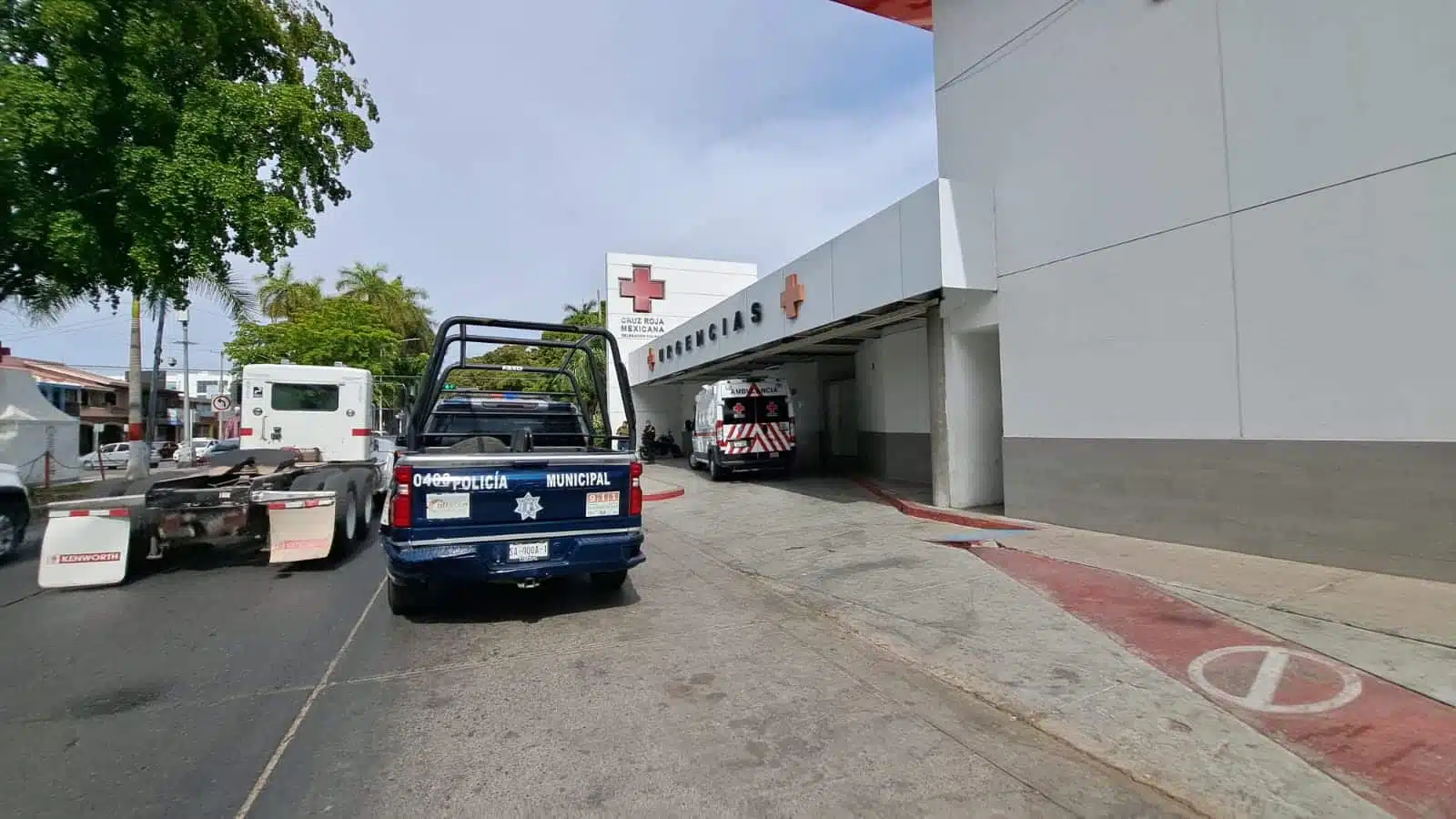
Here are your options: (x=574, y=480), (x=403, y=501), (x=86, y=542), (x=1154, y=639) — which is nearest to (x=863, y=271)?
(x=574, y=480)

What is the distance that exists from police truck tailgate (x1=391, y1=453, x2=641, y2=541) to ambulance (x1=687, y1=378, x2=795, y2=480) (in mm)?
12573

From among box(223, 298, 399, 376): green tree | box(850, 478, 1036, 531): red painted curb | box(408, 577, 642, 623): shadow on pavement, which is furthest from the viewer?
box(223, 298, 399, 376): green tree

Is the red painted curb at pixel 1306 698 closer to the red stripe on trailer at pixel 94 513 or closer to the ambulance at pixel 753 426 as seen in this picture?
the red stripe on trailer at pixel 94 513

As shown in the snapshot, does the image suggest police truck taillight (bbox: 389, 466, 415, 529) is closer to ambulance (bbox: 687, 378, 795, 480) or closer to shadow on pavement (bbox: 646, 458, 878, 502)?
shadow on pavement (bbox: 646, 458, 878, 502)

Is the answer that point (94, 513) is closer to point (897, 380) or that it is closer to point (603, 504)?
point (603, 504)

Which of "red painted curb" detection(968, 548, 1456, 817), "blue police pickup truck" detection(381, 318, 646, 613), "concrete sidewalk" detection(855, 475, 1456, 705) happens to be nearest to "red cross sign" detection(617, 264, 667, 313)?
"blue police pickup truck" detection(381, 318, 646, 613)

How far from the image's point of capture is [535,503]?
20.7 ft

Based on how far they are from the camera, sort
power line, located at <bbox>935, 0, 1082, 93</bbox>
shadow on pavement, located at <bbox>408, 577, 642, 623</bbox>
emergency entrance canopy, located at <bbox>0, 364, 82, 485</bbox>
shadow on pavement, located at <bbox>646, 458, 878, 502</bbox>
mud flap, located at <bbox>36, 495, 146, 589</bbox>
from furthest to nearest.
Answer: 1. emergency entrance canopy, located at <bbox>0, 364, 82, 485</bbox>
2. shadow on pavement, located at <bbox>646, 458, 878, 502</bbox>
3. power line, located at <bbox>935, 0, 1082, 93</bbox>
4. mud flap, located at <bbox>36, 495, 146, 589</bbox>
5. shadow on pavement, located at <bbox>408, 577, 642, 623</bbox>

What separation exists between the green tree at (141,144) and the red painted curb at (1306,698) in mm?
13516

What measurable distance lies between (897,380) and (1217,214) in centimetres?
927

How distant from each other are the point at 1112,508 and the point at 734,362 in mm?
14659

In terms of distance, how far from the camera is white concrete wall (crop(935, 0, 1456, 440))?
252 inches

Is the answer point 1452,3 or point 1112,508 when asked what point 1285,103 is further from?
point 1112,508

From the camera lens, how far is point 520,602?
7.20 meters
